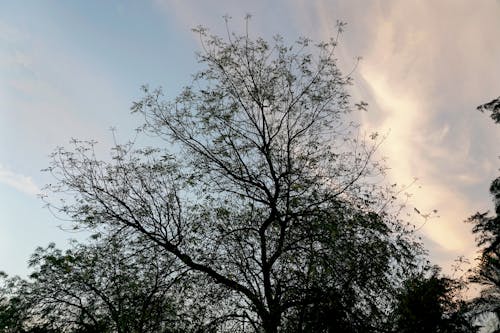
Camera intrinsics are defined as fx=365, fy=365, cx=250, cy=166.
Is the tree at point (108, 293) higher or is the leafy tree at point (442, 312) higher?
the leafy tree at point (442, 312)

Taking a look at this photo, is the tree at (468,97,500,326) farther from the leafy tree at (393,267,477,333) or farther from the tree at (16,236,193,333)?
the tree at (16,236,193,333)

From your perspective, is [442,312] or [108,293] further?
[442,312]

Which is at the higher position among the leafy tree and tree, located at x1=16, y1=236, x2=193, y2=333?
the leafy tree

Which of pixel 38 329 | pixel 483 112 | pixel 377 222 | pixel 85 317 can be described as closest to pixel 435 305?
pixel 483 112

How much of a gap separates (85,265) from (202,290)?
5.09m

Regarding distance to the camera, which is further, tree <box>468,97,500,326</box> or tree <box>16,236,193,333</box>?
tree <box>468,97,500,326</box>

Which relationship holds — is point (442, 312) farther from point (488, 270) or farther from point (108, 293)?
point (108, 293)

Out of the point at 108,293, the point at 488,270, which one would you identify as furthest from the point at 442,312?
the point at 108,293

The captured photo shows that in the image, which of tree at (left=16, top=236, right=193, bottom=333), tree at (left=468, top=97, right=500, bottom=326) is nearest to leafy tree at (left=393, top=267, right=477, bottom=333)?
tree at (left=468, top=97, right=500, bottom=326)

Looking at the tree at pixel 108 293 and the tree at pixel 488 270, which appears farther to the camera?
the tree at pixel 488 270

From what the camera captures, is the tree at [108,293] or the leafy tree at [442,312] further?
the leafy tree at [442,312]

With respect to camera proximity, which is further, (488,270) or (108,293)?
(488,270)

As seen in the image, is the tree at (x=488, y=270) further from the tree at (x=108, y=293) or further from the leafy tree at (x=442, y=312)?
the tree at (x=108, y=293)

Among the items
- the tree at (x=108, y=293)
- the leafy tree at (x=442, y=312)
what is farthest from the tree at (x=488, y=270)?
the tree at (x=108, y=293)
